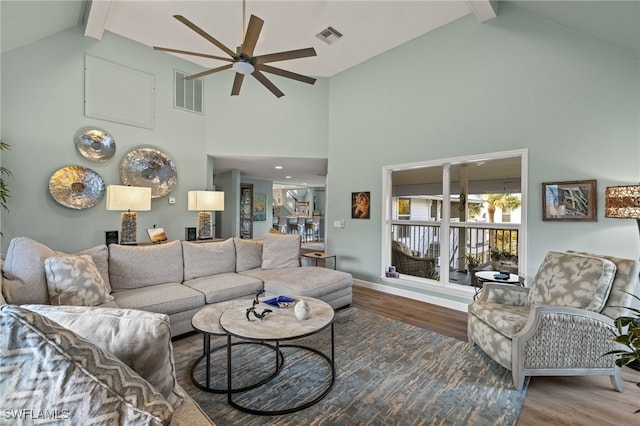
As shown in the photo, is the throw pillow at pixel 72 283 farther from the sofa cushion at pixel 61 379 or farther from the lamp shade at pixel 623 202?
the lamp shade at pixel 623 202

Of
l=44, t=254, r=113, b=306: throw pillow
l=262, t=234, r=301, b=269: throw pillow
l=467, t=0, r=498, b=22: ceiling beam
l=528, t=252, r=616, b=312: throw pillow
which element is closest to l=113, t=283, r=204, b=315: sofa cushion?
l=44, t=254, r=113, b=306: throw pillow

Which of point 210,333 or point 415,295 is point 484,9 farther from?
point 210,333

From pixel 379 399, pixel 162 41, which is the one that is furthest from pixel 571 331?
pixel 162 41

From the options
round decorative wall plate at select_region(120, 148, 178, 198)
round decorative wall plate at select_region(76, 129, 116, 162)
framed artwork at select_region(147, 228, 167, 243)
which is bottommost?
framed artwork at select_region(147, 228, 167, 243)

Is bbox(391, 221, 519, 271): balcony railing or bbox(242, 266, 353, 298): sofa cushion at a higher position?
bbox(391, 221, 519, 271): balcony railing

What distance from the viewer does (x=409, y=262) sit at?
4.77 m

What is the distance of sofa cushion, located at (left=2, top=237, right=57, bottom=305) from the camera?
209cm

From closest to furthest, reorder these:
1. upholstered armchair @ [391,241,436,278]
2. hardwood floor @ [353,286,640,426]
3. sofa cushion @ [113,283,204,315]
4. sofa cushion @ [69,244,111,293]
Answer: hardwood floor @ [353,286,640,426] < sofa cushion @ [113,283,204,315] < sofa cushion @ [69,244,111,293] < upholstered armchair @ [391,241,436,278]

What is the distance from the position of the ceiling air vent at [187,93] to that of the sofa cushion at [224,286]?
2970 millimetres

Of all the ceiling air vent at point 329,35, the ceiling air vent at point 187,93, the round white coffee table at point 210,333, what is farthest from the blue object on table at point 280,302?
the ceiling air vent at point 187,93

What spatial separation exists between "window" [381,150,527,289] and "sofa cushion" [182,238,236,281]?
2421mm

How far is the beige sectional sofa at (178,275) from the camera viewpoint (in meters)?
2.23

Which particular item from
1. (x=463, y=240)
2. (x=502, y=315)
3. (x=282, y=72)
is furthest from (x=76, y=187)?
(x=463, y=240)

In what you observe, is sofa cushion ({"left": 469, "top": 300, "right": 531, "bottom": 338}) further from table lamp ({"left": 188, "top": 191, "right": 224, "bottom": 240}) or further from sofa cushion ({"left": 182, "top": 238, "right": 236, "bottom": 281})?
table lamp ({"left": 188, "top": 191, "right": 224, "bottom": 240})
